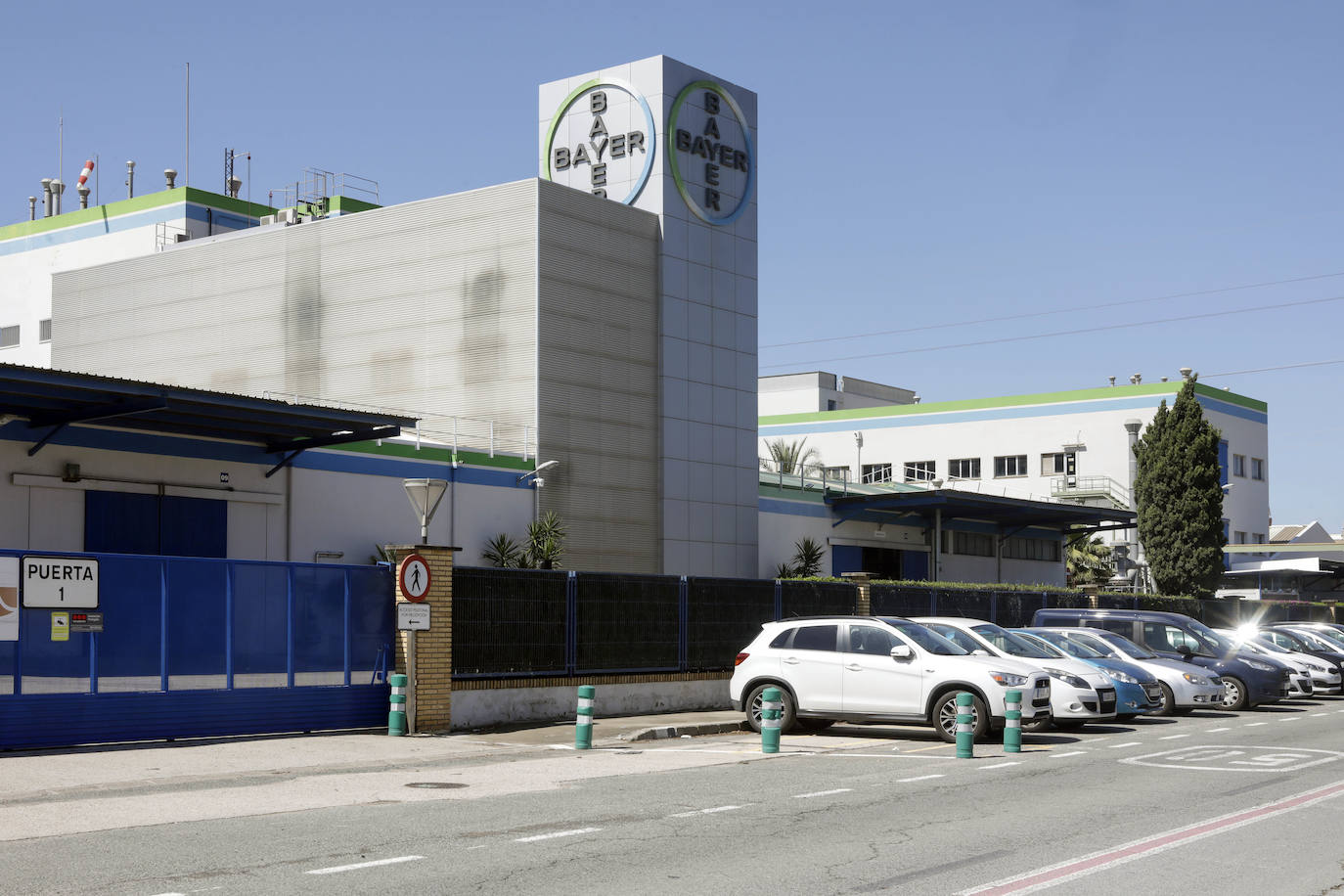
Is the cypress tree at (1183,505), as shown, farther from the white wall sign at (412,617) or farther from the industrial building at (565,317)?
the white wall sign at (412,617)

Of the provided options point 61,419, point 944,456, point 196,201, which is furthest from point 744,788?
point 944,456

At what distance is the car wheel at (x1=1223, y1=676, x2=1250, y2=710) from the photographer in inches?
1033

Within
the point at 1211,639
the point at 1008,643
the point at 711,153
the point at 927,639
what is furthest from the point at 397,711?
the point at 711,153

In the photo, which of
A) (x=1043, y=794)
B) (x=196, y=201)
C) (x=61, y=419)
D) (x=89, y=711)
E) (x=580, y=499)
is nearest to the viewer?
(x=1043, y=794)

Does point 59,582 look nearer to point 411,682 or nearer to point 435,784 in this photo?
point 411,682

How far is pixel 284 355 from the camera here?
151 feet

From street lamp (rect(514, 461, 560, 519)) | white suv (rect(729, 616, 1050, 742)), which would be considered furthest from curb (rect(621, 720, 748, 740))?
street lamp (rect(514, 461, 560, 519))

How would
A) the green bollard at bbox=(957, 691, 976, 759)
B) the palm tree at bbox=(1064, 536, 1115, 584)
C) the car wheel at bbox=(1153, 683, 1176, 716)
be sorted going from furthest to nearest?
the palm tree at bbox=(1064, 536, 1115, 584)
the car wheel at bbox=(1153, 683, 1176, 716)
the green bollard at bbox=(957, 691, 976, 759)

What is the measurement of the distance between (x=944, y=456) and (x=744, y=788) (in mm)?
65908

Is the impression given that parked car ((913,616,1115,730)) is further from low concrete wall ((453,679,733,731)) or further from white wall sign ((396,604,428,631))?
white wall sign ((396,604,428,631))

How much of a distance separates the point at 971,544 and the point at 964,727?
42.9 metres

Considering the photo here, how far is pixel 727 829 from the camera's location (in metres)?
11.2

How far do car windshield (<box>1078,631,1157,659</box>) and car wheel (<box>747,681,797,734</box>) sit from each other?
716 centimetres

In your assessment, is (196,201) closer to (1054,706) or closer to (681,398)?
(681,398)
